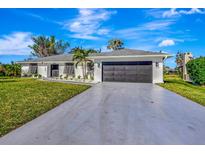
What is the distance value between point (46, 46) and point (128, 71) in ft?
118

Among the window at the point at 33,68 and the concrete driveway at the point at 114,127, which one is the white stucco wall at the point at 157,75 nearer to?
the concrete driveway at the point at 114,127

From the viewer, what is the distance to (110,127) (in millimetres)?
5469

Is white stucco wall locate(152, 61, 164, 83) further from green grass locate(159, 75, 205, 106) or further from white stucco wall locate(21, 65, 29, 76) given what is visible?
white stucco wall locate(21, 65, 29, 76)

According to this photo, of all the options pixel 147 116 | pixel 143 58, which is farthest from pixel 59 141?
pixel 143 58

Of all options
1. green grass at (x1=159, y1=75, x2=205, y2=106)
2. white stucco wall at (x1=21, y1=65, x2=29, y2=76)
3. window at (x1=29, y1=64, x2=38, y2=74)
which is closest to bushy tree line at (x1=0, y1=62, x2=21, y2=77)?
white stucco wall at (x1=21, y1=65, x2=29, y2=76)

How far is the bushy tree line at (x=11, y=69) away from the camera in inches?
1268

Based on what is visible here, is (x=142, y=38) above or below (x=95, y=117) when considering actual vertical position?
above

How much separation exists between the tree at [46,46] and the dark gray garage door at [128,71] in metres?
33.4

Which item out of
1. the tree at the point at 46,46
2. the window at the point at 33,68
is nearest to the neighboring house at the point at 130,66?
the window at the point at 33,68
